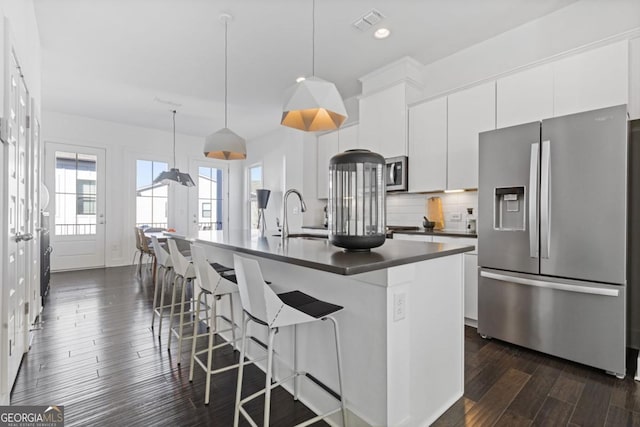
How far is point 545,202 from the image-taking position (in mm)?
2355

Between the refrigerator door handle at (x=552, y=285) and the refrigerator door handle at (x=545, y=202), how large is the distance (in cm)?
21

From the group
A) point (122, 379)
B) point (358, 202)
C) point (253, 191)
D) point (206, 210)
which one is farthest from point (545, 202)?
point (206, 210)

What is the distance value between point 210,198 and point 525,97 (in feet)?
22.0

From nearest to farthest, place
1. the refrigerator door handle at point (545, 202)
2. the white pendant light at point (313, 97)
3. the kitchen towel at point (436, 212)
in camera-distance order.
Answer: the white pendant light at point (313, 97), the refrigerator door handle at point (545, 202), the kitchen towel at point (436, 212)

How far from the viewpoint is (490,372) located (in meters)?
2.19

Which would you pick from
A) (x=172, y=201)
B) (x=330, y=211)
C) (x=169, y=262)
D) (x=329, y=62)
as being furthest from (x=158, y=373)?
(x=172, y=201)

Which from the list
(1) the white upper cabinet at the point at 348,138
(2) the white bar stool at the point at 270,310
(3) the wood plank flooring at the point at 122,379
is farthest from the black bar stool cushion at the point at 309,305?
(1) the white upper cabinet at the point at 348,138

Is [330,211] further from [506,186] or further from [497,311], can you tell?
[497,311]

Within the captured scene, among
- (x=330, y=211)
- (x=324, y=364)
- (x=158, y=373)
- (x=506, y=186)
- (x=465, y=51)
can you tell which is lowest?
(x=158, y=373)

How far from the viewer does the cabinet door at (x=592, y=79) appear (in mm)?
2443

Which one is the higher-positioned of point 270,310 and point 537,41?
point 537,41

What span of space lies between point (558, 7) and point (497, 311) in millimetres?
2739

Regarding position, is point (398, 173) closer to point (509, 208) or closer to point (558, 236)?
point (509, 208)

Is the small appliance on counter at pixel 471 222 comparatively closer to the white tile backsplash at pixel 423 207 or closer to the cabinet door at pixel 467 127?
the white tile backsplash at pixel 423 207
